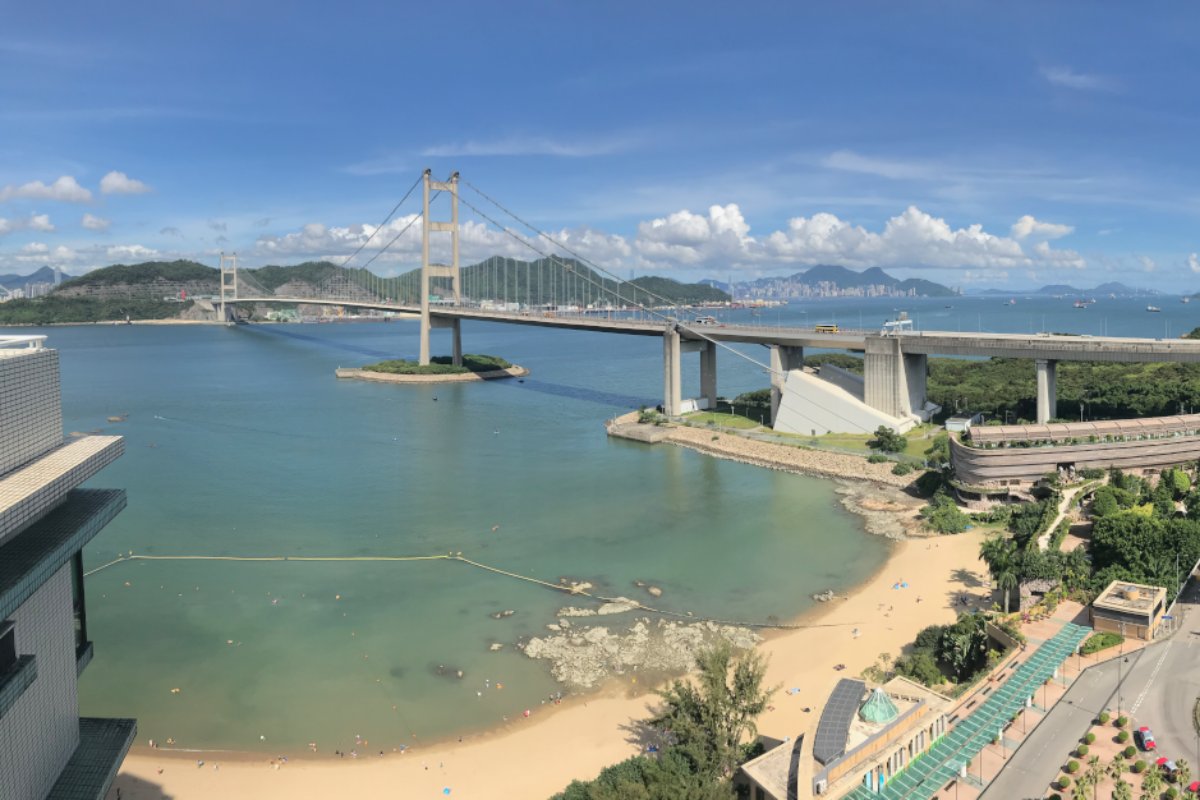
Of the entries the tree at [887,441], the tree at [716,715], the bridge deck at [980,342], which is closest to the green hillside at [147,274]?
the bridge deck at [980,342]

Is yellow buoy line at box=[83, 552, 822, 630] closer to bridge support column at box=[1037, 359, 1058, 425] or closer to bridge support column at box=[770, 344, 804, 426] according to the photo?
bridge support column at box=[770, 344, 804, 426]

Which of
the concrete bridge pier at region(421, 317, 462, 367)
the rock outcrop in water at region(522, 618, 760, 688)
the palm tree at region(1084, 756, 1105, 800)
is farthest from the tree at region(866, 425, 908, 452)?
the concrete bridge pier at region(421, 317, 462, 367)

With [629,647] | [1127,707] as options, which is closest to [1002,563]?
[1127,707]

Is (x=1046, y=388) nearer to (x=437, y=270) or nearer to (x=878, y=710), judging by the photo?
(x=878, y=710)

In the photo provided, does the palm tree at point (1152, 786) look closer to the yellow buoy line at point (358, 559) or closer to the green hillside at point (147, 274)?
the yellow buoy line at point (358, 559)

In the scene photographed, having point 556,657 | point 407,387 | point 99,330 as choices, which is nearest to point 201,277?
point 99,330
